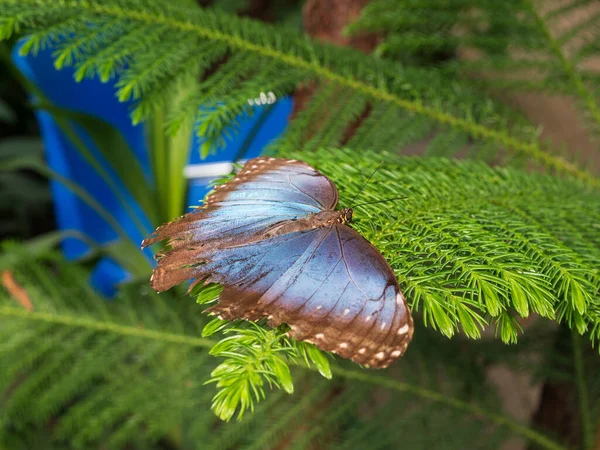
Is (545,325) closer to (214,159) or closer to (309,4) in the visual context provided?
(309,4)

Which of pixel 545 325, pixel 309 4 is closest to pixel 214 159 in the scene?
pixel 309 4

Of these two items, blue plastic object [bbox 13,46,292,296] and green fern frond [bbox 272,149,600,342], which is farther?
blue plastic object [bbox 13,46,292,296]

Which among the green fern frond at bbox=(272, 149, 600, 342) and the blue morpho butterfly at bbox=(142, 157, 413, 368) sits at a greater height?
the green fern frond at bbox=(272, 149, 600, 342)

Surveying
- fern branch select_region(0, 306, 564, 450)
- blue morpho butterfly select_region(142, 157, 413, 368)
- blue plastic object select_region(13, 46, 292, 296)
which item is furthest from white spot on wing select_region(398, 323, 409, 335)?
blue plastic object select_region(13, 46, 292, 296)

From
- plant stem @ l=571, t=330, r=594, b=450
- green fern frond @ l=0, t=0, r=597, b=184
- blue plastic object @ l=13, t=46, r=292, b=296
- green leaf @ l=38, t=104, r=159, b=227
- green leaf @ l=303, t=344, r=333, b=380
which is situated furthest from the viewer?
blue plastic object @ l=13, t=46, r=292, b=296

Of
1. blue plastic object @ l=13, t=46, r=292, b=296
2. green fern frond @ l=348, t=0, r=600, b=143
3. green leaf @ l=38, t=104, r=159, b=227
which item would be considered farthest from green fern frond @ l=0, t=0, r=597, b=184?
blue plastic object @ l=13, t=46, r=292, b=296

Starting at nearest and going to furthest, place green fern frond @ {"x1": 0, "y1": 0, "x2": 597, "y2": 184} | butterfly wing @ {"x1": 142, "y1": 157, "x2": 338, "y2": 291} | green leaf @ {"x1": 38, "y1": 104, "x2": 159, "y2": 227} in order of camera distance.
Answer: butterfly wing @ {"x1": 142, "y1": 157, "x2": 338, "y2": 291} → green fern frond @ {"x1": 0, "y1": 0, "x2": 597, "y2": 184} → green leaf @ {"x1": 38, "y1": 104, "x2": 159, "y2": 227}

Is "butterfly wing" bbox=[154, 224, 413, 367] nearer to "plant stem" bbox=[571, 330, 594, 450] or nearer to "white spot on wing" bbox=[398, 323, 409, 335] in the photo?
"white spot on wing" bbox=[398, 323, 409, 335]

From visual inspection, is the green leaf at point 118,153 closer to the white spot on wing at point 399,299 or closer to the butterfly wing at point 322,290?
the butterfly wing at point 322,290

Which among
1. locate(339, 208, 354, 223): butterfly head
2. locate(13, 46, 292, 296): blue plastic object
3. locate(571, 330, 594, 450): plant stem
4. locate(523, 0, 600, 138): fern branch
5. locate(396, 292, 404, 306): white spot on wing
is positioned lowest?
locate(13, 46, 292, 296): blue plastic object
